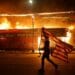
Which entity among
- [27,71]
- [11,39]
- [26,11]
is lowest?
[27,71]

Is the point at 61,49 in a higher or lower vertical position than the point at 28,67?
higher

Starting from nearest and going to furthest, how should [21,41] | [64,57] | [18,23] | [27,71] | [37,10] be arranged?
[27,71]
[64,57]
[21,41]
[18,23]
[37,10]

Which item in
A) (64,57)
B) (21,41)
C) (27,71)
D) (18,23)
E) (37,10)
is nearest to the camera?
(27,71)

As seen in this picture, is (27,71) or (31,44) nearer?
(27,71)

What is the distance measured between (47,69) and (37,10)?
1941cm

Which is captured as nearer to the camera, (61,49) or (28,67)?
(61,49)

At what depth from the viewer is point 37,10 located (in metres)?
29.3

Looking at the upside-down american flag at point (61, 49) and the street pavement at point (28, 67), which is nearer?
the street pavement at point (28, 67)

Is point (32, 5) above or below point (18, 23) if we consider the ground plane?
above

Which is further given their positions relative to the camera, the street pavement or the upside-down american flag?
the upside-down american flag

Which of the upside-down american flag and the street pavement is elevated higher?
the upside-down american flag

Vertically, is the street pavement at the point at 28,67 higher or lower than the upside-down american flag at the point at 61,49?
lower

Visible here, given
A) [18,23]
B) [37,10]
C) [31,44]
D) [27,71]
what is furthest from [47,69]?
[37,10]

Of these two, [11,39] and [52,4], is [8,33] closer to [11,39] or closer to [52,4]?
[11,39]
